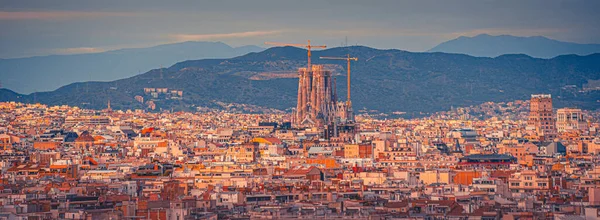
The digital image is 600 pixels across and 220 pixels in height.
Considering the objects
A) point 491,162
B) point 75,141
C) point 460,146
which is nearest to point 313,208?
point 491,162

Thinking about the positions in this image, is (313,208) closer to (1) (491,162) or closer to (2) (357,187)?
(2) (357,187)

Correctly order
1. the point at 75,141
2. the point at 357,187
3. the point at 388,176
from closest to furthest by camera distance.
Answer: the point at 357,187 → the point at 388,176 → the point at 75,141

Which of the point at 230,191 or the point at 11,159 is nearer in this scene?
Result: the point at 230,191

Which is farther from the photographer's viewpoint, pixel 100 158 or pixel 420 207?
pixel 100 158

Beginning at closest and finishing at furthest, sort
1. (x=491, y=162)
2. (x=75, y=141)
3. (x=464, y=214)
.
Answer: (x=464, y=214), (x=491, y=162), (x=75, y=141)

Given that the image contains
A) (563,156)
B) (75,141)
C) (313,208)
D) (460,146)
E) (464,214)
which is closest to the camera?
(464,214)

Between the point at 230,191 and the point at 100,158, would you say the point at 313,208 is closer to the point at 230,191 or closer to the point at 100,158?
the point at 230,191

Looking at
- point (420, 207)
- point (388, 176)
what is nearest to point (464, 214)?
point (420, 207)

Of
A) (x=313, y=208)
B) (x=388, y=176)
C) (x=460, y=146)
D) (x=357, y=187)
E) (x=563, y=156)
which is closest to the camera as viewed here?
(x=313, y=208)
